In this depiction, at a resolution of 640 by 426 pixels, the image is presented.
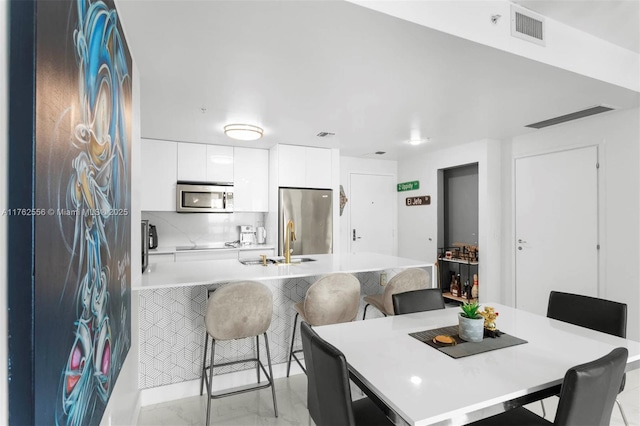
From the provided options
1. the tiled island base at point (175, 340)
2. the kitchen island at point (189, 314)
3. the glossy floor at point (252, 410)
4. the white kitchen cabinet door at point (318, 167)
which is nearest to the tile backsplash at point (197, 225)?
the white kitchen cabinet door at point (318, 167)

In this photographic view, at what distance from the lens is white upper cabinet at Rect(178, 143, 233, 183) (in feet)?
15.4

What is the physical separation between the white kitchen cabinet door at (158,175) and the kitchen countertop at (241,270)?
196cm

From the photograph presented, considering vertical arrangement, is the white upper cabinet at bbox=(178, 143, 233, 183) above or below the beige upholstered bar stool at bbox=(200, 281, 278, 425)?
above

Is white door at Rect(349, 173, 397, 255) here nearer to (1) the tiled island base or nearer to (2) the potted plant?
(1) the tiled island base

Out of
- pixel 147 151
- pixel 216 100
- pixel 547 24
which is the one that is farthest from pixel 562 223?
pixel 147 151

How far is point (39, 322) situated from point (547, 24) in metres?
2.92

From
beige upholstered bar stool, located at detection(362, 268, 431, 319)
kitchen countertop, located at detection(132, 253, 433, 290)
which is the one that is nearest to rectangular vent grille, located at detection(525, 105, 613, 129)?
kitchen countertop, located at detection(132, 253, 433, 290)

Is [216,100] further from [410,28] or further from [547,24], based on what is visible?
[547,24]

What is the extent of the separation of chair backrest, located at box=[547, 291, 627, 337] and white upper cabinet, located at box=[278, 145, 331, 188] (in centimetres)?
344

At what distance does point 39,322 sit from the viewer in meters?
0.59

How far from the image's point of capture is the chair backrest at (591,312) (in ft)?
5.95

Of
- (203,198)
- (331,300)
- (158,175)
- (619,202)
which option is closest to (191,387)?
(331,300)

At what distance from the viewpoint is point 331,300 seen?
7.71 ft

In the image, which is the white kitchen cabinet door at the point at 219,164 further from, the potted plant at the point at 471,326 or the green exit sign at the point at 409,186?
the potted plant at the point at 471,326
